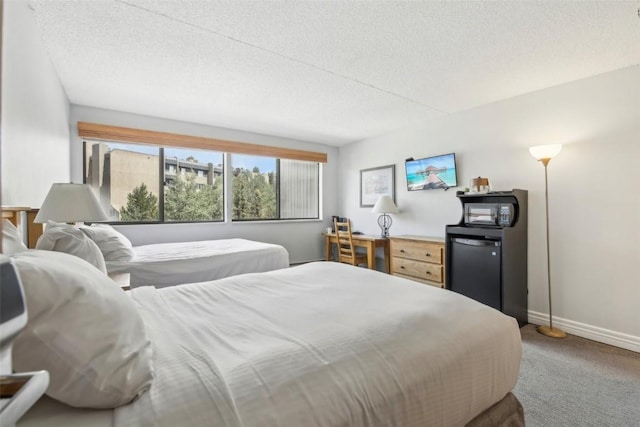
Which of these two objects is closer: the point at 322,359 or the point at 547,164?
the point at 322,359

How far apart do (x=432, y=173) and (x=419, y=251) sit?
1080 millimetres

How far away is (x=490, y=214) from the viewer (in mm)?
3109

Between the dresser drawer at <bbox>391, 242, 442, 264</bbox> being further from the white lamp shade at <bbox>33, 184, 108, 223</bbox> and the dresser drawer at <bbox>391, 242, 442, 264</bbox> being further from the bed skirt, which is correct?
the white lamp shade at <bbox>33, 184, 108, 223</bbox>

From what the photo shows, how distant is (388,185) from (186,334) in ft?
13.1

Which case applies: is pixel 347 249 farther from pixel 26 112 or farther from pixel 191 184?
pixel 26 112

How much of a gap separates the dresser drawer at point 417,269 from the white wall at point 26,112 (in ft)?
11.8

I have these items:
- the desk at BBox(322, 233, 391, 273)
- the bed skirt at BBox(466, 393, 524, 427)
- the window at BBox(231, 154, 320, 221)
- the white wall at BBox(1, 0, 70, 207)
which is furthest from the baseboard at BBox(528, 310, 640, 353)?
the white wall at BBox(1, 0, 70, 207)

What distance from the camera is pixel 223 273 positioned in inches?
119

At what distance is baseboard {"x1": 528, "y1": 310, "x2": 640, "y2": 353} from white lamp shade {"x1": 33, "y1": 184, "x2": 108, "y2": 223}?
389 cm

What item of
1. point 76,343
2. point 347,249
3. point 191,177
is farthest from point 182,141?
point 76,343

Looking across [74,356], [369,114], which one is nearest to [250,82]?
[369,114]

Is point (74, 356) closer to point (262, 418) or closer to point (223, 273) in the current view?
point (262, 418)

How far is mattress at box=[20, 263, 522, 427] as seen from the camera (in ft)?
2.67

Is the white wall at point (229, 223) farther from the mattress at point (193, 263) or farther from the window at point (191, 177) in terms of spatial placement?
the mattress at point (193, 263)
